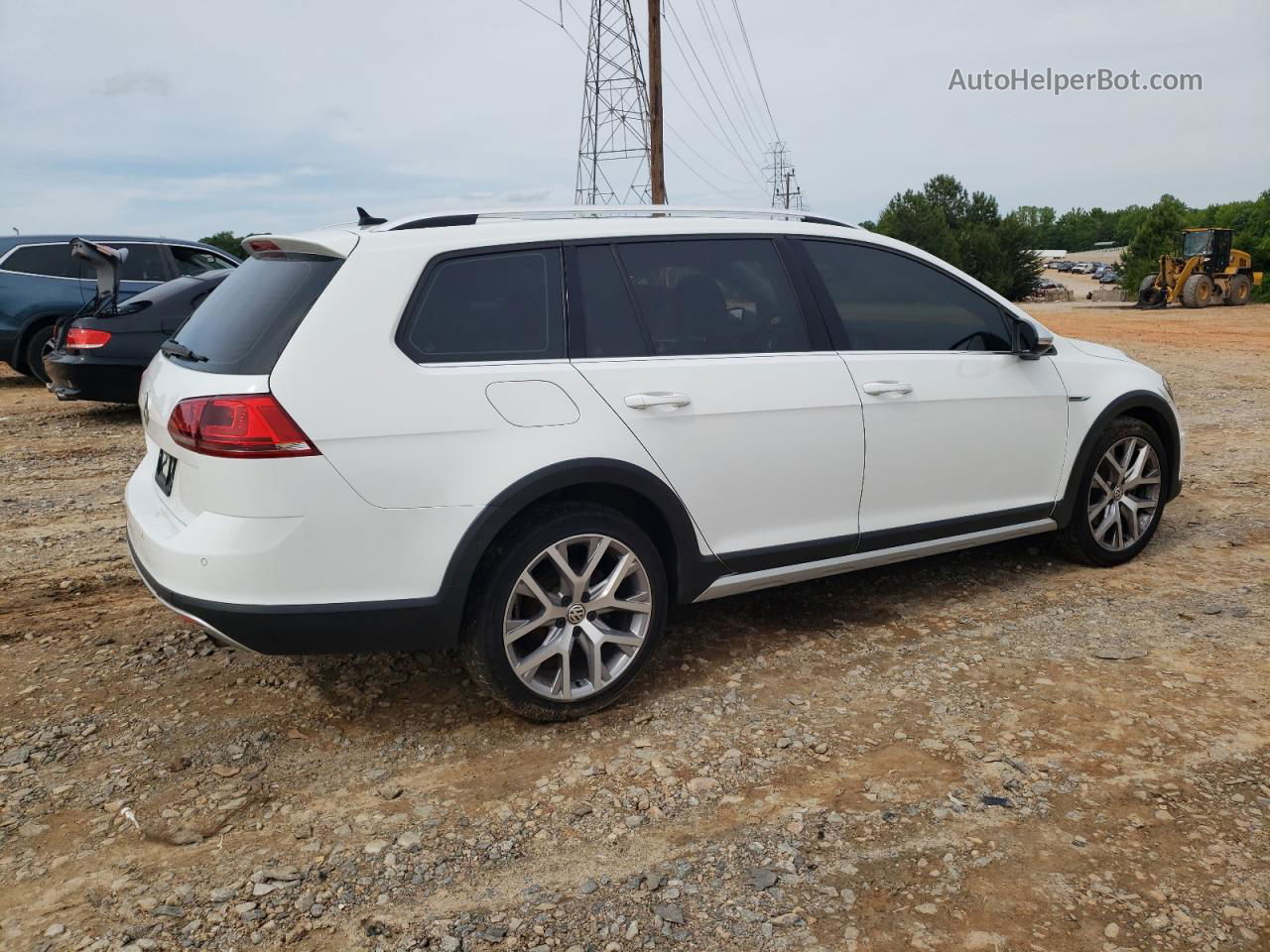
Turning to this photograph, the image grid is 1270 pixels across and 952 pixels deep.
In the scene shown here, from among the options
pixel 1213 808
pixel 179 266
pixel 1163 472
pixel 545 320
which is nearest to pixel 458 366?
pixel 545 320

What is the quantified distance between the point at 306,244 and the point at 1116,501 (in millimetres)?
4026

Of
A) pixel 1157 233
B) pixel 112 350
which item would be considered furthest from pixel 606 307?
pixel 1157 233

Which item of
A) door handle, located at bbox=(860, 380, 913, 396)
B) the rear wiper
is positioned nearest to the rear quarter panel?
the rear wiper

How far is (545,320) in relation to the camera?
3.52 metres

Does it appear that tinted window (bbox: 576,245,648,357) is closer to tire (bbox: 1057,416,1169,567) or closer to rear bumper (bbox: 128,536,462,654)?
rear bumper (bbox: 128,536,462,654)

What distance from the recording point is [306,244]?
334cm

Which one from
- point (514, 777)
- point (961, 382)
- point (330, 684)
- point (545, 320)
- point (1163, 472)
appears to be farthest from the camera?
point (1163, 472)

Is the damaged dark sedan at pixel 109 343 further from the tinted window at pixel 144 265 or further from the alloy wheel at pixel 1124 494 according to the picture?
the alloy wheel at pixel 1124 494

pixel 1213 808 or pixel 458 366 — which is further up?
pixel 458 366

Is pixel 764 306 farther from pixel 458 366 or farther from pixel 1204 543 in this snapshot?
pixel 1204 543

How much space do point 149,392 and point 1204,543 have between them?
5272 mm

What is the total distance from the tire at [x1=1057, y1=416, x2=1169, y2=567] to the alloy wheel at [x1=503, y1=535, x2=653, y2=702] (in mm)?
2550

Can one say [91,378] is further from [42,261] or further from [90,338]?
[42,261]

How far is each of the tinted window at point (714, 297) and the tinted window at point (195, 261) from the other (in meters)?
9.49
